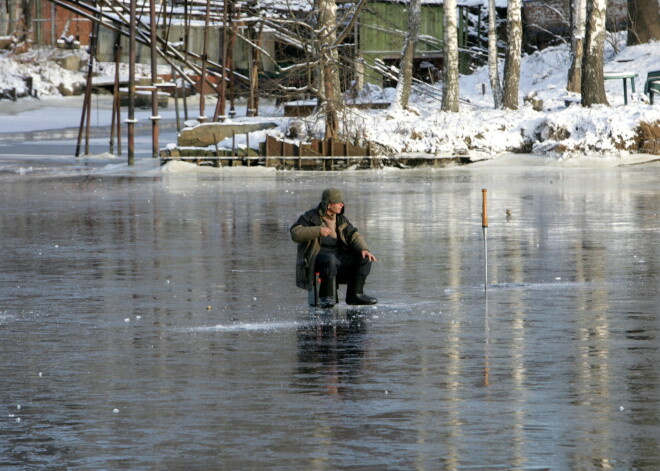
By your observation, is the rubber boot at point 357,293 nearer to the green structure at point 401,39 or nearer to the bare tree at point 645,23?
the bare tree at point 645,23

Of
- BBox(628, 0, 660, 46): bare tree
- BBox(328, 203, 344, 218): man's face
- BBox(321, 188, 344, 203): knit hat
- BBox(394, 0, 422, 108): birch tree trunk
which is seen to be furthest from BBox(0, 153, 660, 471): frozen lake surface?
BBox(628, 0, 660, 46): bare tree

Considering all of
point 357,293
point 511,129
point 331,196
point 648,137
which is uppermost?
point 511,129

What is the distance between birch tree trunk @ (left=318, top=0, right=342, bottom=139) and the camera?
3512 centimetres

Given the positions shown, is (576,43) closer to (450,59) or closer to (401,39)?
(450,59)

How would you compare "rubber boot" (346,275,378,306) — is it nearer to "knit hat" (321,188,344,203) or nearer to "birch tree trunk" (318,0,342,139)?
"knit hat" (321,188,344,203)

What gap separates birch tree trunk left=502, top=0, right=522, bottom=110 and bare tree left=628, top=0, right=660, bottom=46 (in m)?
10.2

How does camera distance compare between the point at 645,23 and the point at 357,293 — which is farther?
the point at 645,23

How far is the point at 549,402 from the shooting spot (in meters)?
8.71

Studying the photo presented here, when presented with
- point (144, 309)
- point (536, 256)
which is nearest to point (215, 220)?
point (536, 256)

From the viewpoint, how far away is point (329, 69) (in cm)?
3625

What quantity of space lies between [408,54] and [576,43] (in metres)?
6.18

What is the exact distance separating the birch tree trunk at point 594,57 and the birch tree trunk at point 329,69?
22.5 feet

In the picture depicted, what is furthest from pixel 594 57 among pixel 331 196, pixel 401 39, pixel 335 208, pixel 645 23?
pixel 331 196

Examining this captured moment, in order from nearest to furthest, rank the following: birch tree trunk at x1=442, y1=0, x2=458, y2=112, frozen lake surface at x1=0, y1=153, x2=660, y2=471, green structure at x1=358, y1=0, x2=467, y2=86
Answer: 1. frozen lake surface at x1=0, y1=153, x2=660, y2=471
2. birch tree trunk at x1=442, y1=0, x2=458, y2=112
3. green structure at x1=358, y1=0, x2=467, y2=86
